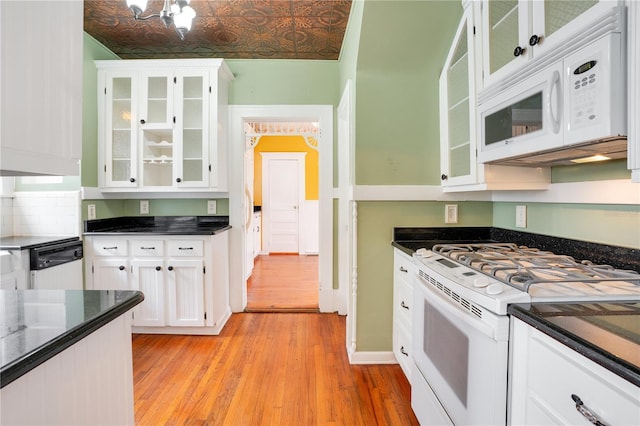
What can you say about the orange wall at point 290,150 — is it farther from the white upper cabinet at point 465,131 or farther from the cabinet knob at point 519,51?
the cabinet knob at point 519,51

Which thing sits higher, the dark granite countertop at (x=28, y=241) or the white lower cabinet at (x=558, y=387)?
the dark granite countertop at (x=28, y=241)

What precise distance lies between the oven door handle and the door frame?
1693 mm

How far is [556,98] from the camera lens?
115 centimetres

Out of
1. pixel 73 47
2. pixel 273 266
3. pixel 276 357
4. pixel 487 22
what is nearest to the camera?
→ pixel 73 47

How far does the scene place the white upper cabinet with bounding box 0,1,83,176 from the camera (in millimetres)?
641

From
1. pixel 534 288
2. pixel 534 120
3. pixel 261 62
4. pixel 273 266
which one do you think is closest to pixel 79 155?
pixel 534 288

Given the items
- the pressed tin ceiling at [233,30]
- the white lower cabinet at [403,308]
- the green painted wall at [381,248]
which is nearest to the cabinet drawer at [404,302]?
the white lower cabinet at [403,308]

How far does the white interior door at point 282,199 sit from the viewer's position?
6664 mm

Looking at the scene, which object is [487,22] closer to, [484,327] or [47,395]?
[484,327]

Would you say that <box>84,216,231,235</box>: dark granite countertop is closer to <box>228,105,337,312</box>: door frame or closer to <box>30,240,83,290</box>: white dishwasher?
<box>228,105,337,312</box>: door frame

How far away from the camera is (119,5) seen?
240 cm

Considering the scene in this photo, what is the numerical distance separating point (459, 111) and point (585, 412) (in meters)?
1.66

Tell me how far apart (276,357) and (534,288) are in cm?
189

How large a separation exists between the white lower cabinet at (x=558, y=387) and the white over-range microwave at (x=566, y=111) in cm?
66
